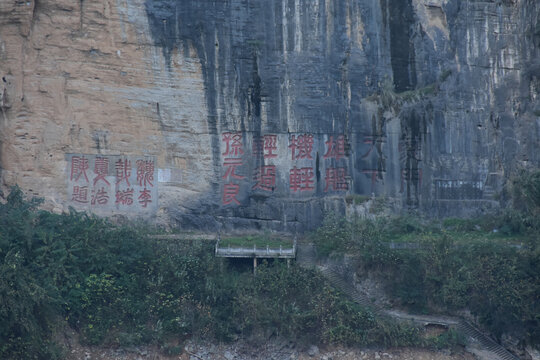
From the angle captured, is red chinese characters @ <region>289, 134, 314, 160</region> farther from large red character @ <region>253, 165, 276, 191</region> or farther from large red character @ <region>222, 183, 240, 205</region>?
large red character @ <region>222, 183, 240, 205</region>

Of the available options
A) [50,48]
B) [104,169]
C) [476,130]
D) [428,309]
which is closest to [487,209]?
[476,130]

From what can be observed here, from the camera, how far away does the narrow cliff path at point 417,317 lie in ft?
48.7

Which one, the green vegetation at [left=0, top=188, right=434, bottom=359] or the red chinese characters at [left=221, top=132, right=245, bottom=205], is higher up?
the red chinese characters at [left=221, top=132, right=245, bottom=205]

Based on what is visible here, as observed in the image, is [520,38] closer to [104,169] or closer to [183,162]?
[183,162]

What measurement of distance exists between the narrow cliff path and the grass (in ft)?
1.41

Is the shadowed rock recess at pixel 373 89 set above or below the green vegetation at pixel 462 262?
above

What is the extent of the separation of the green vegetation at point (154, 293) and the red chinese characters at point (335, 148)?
3.17 m

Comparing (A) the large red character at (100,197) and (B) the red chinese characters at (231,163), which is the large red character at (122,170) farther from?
(B) the red chinese characters at (231,163)

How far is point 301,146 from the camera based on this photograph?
17516 mm

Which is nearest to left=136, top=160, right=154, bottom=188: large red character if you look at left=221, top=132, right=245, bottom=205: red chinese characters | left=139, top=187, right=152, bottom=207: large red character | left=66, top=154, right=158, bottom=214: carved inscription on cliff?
left=66, top=154, right=158, bottom=214: carved inscription on cliff

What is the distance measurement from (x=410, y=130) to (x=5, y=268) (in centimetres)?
958

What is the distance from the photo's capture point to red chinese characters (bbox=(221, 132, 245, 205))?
56.8 ft

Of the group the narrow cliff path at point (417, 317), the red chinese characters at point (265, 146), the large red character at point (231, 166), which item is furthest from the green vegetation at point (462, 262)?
the large red character at point (231, 166)

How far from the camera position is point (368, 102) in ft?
58.3
